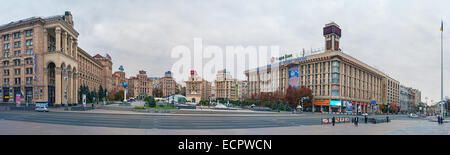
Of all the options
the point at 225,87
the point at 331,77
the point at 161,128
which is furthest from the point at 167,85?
the point at 161,128

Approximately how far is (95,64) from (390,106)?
449 feet

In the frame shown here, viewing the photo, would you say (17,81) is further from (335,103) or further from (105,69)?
(335,103)

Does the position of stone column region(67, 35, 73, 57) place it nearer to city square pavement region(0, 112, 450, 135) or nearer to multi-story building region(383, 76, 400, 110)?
city square pavement region(0, 112, 450, 135)

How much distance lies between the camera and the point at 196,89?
142625 millimetres

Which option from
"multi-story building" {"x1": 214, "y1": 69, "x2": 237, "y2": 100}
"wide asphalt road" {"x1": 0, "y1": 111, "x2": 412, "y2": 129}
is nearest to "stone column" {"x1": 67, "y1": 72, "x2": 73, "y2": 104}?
"wide asphalt road" {"x1": 0, "y1": 111, "x2": 412, "y2": 129}

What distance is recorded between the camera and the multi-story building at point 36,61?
4916 cm

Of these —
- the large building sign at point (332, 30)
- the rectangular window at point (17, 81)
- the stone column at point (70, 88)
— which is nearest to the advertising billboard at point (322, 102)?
the large building sign at point (332, 30)

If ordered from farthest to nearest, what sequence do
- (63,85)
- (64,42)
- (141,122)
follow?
(64,42)
(63,85)
(141,122)

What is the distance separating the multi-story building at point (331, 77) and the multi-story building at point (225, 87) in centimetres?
5766

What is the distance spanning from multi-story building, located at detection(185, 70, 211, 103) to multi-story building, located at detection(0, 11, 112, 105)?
66.7m

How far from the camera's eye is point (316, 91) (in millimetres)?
76188

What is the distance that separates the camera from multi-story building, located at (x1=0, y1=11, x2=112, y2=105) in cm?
4916

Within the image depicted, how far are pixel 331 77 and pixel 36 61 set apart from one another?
3242 inches

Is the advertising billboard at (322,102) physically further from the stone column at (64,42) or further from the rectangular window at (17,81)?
the rectangular window at (17,81)
